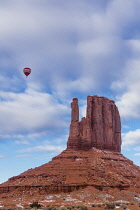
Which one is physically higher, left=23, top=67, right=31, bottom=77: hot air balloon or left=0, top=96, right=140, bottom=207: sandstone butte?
left=23, top=67, right=31, bottom=77: hot air balloon

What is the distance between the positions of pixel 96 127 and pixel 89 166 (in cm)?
2193

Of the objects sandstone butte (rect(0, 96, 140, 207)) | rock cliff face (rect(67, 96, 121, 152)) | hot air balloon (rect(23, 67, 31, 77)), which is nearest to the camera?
hot air balloon (rect(23, 67, 31, 77))

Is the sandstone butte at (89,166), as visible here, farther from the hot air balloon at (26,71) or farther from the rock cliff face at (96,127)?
the hot air balloon at (26,71)

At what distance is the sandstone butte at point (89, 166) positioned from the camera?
8750 centimetres

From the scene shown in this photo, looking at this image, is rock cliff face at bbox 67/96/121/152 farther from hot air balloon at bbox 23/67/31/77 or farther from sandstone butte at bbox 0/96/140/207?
hot air balloon at bbox 23/67/31/77

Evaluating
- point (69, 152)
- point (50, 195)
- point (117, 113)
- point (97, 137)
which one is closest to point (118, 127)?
point (117, 113)

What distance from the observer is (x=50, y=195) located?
83.1 m

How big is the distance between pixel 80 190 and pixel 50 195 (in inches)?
278

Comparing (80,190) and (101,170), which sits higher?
(101,170)

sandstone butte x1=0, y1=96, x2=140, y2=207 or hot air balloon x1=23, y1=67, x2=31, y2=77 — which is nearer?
hot air balloon x1=23, y1=67, x2=31, y2=77

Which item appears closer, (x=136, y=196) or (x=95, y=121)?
(x=136, y=196)

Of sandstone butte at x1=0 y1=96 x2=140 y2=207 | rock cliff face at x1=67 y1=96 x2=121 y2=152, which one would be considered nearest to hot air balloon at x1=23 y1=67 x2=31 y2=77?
sandstone butte at x1=0 y1=96 x2=140 y2=207

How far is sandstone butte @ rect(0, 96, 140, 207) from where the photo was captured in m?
87.5

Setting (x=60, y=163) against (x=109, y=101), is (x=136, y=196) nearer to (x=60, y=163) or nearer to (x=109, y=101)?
(x=60, y=163)
